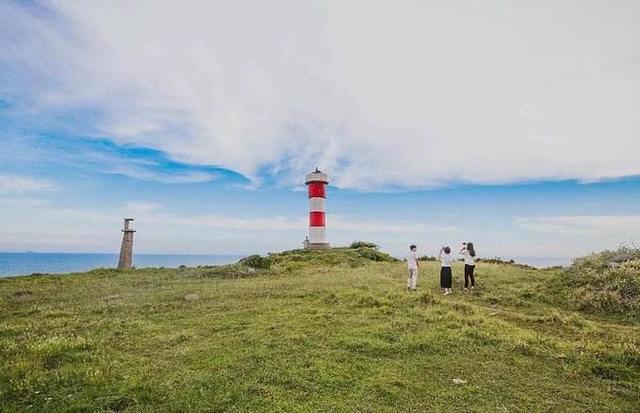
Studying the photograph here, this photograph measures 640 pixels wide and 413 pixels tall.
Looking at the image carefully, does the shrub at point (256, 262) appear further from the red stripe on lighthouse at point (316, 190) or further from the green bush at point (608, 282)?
the green bush at point (608, 282)

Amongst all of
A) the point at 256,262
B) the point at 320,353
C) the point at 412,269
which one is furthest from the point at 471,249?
the point at 256,262

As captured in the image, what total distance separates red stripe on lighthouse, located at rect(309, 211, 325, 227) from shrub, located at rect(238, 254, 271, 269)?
803 cm

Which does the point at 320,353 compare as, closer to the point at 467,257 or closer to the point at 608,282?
the point at 467,257

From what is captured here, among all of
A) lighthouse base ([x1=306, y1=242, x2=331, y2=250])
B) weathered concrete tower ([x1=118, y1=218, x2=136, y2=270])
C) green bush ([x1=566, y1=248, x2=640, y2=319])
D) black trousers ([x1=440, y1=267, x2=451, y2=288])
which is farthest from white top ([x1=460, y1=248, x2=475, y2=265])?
weathered concrete tower ([x1=118, y1=218, x2=136, y2=270])

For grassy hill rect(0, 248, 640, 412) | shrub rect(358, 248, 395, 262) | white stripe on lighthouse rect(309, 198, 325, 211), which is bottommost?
grassy hill rect(0, 248, 640, 412)

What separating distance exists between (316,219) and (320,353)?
28657mm

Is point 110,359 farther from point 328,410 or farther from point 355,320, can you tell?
point 355,320

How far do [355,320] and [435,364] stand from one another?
166 inches

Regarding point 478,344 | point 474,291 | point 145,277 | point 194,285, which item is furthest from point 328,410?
point 145,277

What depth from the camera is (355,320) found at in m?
14.5

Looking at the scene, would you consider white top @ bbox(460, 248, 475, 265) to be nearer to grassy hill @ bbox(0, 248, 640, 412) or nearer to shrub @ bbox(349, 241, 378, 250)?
grassy hill @ bbox(0, 248, 640, 412)

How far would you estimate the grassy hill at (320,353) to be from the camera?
28.5ft

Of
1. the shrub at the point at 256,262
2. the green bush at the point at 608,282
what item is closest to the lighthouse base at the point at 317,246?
the shrub at the point at 256,262

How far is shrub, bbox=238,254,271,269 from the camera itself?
1232 inches
